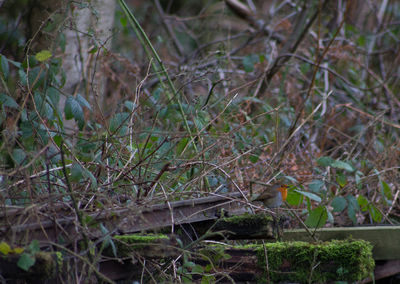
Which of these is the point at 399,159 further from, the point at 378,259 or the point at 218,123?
the point at 378,259

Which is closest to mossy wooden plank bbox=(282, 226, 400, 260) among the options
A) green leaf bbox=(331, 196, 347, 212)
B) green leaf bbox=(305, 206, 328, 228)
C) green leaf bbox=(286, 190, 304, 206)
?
green leaf bbox=(305, 206, 328, 228)

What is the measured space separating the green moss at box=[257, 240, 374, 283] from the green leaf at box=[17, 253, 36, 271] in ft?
4.11

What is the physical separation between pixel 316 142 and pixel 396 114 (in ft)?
4.65

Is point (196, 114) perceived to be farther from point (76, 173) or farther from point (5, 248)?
point (5, 248)

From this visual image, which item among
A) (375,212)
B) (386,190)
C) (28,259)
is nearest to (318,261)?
(375,212)

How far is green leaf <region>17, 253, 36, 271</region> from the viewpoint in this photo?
1.50m

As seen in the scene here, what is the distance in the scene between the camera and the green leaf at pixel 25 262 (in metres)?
1.50

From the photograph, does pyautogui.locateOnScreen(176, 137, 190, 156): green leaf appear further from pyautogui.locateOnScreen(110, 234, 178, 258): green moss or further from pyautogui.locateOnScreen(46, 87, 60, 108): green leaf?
pyautogui.locateOnScreen(110, 234, 178, 258): green moss

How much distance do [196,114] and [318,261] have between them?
41.4 inches

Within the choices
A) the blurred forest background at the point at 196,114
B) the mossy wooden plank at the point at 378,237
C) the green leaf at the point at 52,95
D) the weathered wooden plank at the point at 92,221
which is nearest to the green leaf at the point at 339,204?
the blurred forest background at the point at 196,114

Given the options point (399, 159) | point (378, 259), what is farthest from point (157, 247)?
point (399, 159)

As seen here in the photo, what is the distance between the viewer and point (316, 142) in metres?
5.26

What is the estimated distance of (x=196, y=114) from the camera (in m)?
2.90

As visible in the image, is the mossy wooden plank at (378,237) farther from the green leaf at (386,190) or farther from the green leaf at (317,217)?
the green leaf at (386,190)
